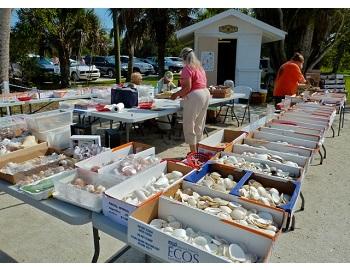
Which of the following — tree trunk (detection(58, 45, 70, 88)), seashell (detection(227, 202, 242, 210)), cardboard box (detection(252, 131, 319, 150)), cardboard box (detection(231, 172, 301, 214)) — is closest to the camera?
seashell (detection(227, 202, 242, 210))

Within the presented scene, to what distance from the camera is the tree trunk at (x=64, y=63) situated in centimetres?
1543

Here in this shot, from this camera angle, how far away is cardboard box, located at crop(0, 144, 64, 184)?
2.26m

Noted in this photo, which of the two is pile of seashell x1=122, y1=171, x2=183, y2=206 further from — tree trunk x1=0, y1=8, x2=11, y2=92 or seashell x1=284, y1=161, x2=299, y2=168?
tree trunk x1=0, y1=8, x2=11, y2=92

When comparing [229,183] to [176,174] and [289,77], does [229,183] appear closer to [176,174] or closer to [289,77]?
[176,174]

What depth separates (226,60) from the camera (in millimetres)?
12695

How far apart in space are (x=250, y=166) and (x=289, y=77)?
424cm

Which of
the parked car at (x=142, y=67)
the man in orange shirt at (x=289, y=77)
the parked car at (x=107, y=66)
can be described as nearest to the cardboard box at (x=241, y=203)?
the man in orange shirt at (x=289, y=77)

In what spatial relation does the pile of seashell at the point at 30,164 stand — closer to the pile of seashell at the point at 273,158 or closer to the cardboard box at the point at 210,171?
the cardboard box at the point at 210,171

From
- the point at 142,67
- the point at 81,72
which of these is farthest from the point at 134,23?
the point at 142,67

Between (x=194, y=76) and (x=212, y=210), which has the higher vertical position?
(x=194, y=76)

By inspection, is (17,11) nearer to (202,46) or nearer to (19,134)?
(202,46)

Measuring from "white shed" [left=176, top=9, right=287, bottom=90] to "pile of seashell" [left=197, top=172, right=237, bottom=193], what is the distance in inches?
364

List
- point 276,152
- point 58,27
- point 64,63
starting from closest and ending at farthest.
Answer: point 276,152
point 58,27
point 64,63

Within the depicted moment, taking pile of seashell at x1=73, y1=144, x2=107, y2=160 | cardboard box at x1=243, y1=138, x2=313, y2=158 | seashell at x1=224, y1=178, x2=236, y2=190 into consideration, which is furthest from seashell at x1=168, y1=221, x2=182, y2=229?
cardboard box at x1=243, y1=138, x2=313, y2=158
